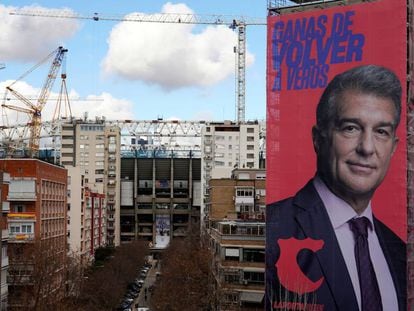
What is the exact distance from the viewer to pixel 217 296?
4072 centimetres

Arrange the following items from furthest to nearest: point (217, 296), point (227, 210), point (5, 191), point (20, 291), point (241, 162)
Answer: point (241, 162) → point (227, 210) → point (20, 291) → point (217, 296) → point (5, 191)

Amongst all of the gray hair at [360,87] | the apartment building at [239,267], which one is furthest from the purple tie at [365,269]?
the apartment building at [239,267]

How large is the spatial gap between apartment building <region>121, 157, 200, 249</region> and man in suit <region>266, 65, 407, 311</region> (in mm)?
80516

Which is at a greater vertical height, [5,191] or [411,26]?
[411,26]

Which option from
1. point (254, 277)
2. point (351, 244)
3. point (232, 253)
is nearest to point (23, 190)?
point (232, 253)

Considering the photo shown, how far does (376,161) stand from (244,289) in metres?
11.6

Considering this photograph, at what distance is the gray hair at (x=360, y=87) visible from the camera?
37.4 m

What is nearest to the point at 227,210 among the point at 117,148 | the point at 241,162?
the point at 241,162

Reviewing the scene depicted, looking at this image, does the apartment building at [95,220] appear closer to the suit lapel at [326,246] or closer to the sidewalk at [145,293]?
the sidewalk at [145,293]

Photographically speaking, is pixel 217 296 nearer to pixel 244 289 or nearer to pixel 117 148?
pixel 244 289

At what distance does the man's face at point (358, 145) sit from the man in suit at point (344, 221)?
0.05 m

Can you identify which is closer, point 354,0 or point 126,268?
point 354,0

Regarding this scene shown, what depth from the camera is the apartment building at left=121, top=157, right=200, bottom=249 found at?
403 feet

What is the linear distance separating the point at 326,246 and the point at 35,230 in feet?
69.9
